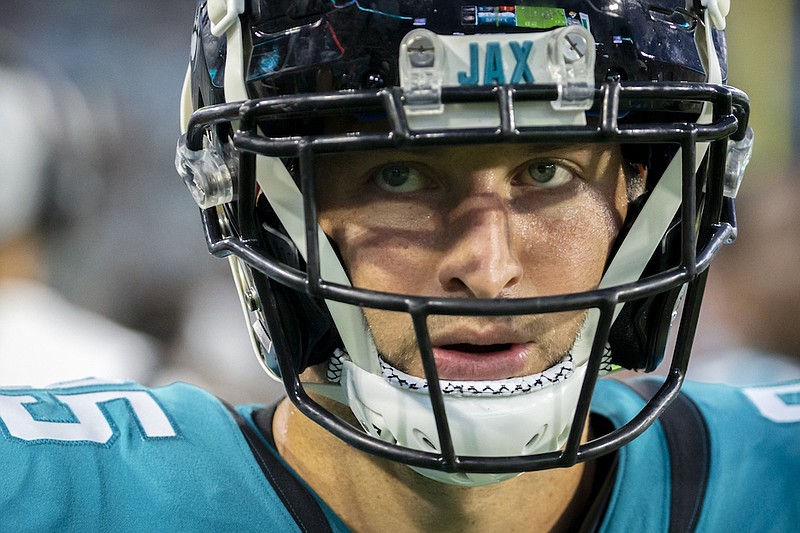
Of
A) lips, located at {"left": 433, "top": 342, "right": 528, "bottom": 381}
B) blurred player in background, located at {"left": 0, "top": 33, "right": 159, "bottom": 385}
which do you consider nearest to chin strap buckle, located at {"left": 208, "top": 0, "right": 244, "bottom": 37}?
lips, located at {"left": 433, "top": 342, "right": 528, "bottom": 381}

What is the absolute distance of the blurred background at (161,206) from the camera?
2.81 meters

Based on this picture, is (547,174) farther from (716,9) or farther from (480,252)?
(716,9)

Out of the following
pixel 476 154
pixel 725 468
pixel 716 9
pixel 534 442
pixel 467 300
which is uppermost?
pixel 716 9

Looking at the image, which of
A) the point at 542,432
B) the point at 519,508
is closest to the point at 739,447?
the point at 519,508

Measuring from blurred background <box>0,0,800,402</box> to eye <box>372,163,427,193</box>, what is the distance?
1748mm

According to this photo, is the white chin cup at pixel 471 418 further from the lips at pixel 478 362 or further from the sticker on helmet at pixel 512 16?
the sticker on helmet at pixel 512 16

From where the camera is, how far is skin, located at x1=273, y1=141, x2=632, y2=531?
1.10m

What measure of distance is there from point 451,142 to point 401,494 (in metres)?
0.51

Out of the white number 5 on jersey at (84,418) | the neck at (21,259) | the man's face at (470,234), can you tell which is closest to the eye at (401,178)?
the man's face at (470,234)

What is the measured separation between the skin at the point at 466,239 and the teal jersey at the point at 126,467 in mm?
190

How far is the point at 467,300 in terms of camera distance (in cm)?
100

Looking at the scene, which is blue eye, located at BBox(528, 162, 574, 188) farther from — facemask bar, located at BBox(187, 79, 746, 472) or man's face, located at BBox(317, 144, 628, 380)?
facemask bar, located at BBox(187, 79, 746, 472)

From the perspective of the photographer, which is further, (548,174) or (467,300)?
(548,174)

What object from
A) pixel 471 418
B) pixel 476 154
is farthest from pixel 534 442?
pixel 476 154
